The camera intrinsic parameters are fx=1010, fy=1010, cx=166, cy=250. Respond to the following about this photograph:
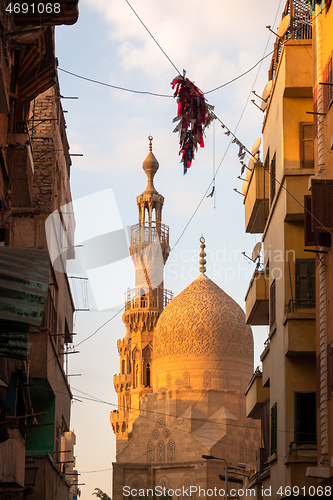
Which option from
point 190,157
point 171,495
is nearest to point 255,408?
point 190,157

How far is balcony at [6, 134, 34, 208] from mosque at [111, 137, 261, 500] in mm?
31148

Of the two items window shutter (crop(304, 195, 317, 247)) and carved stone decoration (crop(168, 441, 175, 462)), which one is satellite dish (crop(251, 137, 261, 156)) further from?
carved stone decoration (crop(168, 441, 175, 462))

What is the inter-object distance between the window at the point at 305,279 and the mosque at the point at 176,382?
101 feet

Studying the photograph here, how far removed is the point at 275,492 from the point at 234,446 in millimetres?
33693

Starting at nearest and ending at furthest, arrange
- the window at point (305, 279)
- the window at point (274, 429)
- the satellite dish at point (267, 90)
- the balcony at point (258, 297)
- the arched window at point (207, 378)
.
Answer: the window at point (305, 279) < the window at point (274, 429) < the satellite dish at point (267, 90) < the balcony at point (258, 297) < the arched window at point (207, 378)

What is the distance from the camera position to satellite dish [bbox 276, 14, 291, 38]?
18.5 metres

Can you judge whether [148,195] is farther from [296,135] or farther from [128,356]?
[296,135]

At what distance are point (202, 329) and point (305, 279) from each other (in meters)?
38.4

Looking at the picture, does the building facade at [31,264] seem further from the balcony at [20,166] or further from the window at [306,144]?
the window at [306,144]

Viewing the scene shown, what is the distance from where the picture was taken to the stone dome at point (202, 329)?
55.8 m

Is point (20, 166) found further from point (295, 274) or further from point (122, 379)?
point (122, 379)

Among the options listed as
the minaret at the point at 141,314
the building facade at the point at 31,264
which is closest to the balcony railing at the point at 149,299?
the minaret at the point at 141,314

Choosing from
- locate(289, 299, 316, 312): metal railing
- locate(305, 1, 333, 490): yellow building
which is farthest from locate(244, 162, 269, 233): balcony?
locate(305, 1, 333, 490): yellow building

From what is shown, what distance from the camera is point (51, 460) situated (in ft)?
75.4
